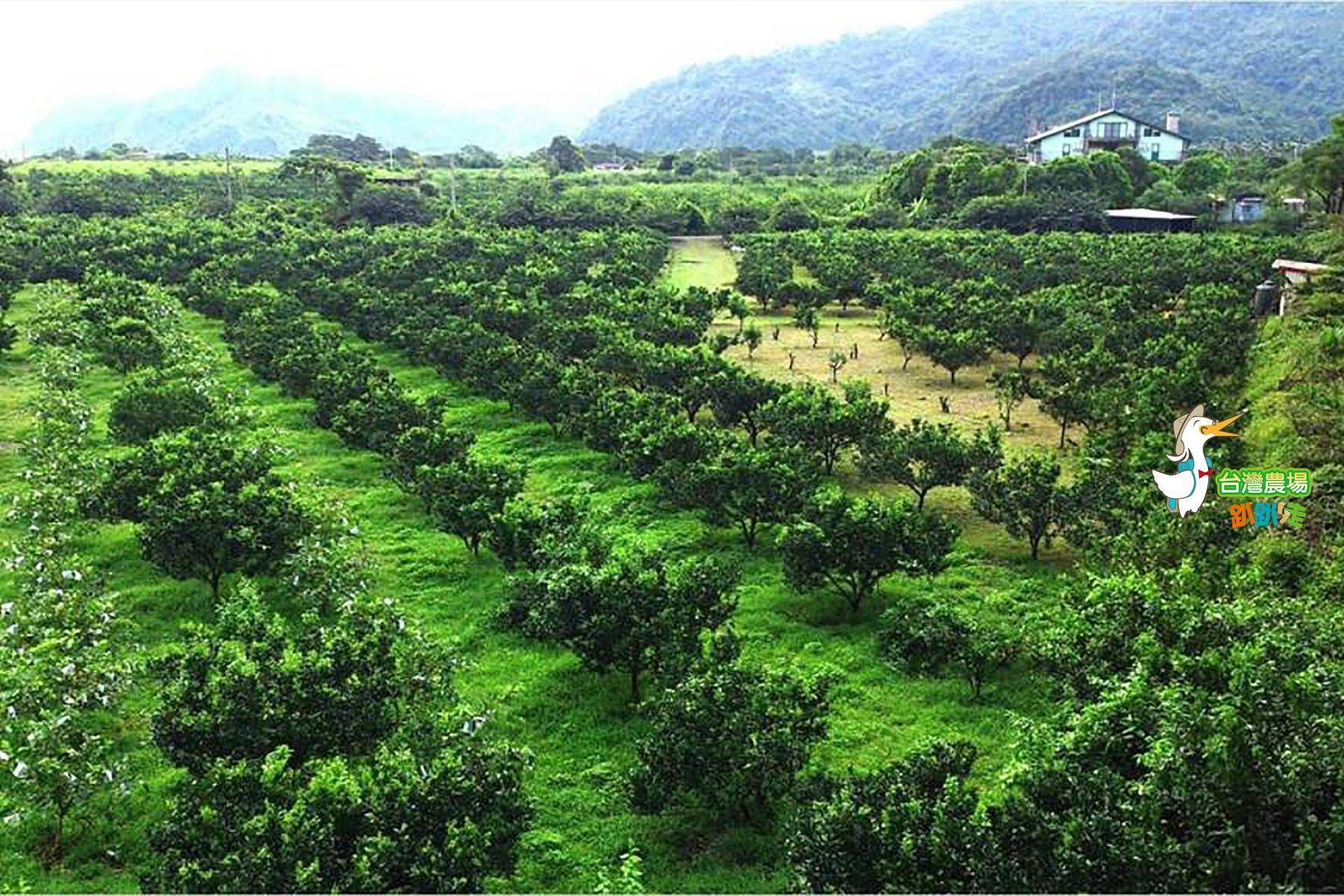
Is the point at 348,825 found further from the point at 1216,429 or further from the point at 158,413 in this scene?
the point at 1216,429

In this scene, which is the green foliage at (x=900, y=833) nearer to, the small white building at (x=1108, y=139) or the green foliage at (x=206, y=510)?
the green foliage at (x=206, y=510)

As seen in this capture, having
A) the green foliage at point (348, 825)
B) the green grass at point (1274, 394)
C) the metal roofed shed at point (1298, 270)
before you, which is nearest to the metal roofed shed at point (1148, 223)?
the metal roofed shed at point (1298, 270)

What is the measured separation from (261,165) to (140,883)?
122427 millimetres

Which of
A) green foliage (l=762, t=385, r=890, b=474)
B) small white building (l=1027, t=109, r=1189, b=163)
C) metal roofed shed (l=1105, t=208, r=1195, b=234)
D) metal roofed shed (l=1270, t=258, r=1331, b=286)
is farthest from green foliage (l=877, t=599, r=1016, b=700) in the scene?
small white building (l=1027, t=109, r=1189, b=163)

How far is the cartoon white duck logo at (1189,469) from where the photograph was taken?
21.4 metres

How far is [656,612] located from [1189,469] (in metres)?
12.5

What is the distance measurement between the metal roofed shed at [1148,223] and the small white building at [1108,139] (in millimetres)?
28985

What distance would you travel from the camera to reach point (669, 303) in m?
46.9

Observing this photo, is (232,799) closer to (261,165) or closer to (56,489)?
(56,489)

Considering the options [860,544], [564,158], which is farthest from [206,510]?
[564,158]

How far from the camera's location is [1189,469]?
878 inches

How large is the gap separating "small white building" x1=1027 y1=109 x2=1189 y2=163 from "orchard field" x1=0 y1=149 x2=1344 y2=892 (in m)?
69.8

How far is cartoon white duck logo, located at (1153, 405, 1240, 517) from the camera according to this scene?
2138cm

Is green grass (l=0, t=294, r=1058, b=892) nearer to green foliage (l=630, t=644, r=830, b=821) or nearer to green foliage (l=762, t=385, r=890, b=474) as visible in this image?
green foliage (l=630, t=644, r=830, b=821)
